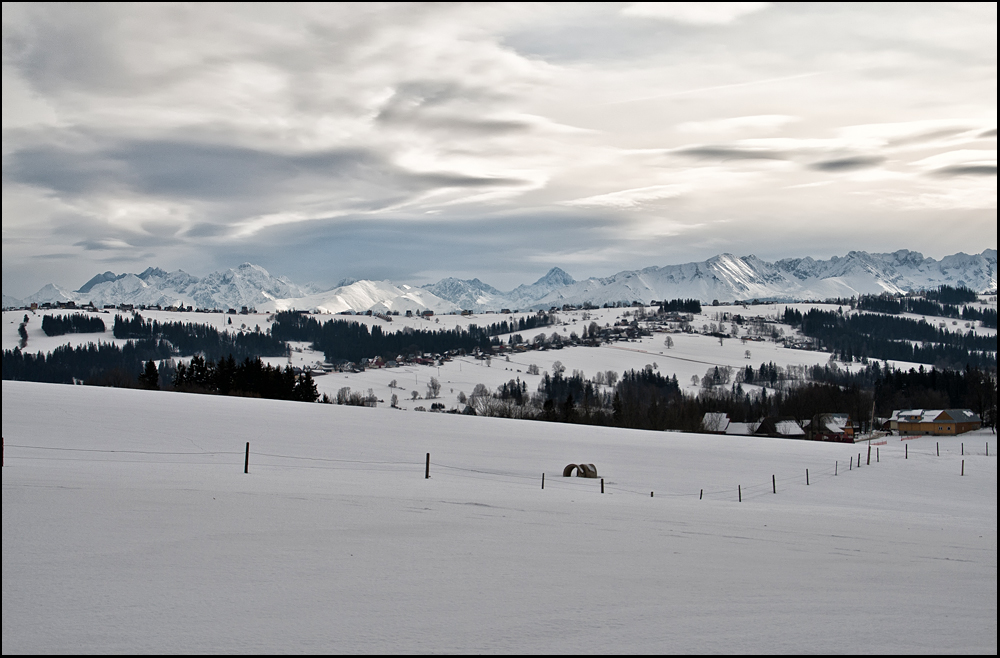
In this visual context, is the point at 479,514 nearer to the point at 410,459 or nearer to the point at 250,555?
the point at 250,555

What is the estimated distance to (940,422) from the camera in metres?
90.2

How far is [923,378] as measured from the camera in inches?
4510

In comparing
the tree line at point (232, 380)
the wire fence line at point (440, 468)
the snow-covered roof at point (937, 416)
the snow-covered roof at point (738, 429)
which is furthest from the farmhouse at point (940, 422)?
the tree line at point (232, 380)

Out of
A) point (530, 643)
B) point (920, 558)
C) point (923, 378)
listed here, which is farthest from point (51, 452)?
point (923, 378)

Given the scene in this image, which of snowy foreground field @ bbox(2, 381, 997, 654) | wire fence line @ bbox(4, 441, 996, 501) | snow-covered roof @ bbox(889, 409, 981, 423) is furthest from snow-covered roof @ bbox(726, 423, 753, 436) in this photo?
snowy foreground field @ bbox(2, 381, 997, 654)

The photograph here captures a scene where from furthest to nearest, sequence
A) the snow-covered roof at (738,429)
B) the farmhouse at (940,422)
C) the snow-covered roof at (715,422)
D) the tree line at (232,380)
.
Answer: the snow-covered roof at (715,422), the snow-covered roof at (738,429), the farmhouse at (940,422), the tree line at (232,380)

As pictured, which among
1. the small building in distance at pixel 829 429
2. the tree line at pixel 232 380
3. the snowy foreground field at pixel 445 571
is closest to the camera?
the snowy foreground field at pixel 445 571

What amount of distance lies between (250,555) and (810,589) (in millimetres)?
6778

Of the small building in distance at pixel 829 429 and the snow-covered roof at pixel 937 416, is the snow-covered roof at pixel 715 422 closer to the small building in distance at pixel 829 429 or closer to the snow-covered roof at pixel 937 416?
the small building in distance at pixel 829 429

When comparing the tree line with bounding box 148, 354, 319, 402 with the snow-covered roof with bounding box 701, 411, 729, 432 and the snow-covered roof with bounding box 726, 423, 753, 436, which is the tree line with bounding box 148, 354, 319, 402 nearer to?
the snow-covered roof with bounding box 701, 411, 729, 432

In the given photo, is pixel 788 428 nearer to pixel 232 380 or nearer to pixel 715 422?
pixel 715 422

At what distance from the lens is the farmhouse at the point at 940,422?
89.2 m

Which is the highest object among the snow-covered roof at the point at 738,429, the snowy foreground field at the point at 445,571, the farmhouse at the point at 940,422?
the snowy foreground field at the point at 445,571

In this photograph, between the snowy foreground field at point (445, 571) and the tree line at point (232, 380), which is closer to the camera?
the snowy foreground field at point (445, 571)
